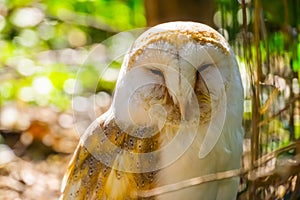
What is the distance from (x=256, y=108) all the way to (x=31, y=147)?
89.2 inches

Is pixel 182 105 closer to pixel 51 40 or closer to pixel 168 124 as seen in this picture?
pixel 168 124

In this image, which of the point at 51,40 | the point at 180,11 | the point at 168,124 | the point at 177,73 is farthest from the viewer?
the point at 51,40

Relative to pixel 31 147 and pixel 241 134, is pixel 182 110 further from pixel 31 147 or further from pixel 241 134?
pixel 31 147

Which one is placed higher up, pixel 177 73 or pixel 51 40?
pixel 177 73

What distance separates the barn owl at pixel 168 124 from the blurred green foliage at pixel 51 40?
5.32 ft

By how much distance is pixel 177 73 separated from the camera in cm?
183

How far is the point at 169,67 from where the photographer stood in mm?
1847

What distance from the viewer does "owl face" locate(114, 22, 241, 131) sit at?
6.07ft

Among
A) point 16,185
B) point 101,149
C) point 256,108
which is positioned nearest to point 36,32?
point 16,185

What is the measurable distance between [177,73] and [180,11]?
3.43 ft

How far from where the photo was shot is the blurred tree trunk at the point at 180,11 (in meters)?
2.82

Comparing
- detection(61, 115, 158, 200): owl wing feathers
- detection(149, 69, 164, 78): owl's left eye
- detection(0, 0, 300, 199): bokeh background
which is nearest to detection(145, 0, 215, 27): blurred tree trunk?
detection(0, 0, 300, 199): bokeh background

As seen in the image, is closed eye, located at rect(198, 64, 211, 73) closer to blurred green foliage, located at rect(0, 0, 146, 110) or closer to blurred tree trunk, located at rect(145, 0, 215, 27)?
blurred tree trunk, located at rect(145, 0, 215, 27)

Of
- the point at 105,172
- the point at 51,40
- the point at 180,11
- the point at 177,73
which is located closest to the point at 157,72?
the point at 177,73
